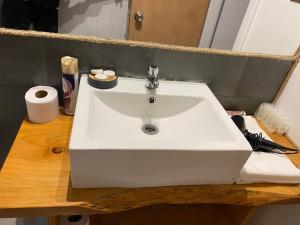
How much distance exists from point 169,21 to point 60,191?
2.20ft

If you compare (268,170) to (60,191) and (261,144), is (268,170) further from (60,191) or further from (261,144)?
(60,191)

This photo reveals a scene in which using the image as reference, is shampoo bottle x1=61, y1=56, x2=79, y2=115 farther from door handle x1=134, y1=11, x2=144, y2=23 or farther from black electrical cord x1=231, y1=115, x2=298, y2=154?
black electrical cord x1=231, y1=115, x2=298, y2=154

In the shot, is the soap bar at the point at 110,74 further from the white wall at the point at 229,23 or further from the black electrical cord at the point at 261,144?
the black electrical cord at the point at 261,144

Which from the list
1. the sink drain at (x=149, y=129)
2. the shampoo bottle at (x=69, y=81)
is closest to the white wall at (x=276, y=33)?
the sink drain at (x=149, y=129)

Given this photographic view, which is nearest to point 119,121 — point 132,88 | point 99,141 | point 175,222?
point 132,88

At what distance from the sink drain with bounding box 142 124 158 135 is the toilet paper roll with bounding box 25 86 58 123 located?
1.07ft

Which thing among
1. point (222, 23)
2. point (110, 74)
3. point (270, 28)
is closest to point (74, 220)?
point (110, 74)

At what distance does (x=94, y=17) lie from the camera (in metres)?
Answer: 0.84

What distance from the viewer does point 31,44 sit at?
0.85 metres

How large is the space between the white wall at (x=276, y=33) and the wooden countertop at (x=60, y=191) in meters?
0.36

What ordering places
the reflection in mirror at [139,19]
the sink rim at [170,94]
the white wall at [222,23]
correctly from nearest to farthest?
the sink rim at [170,94] < the reflection in mirror at [139,19] < the white wall at [222,23]

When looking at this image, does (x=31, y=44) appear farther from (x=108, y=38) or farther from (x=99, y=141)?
(x=99, y=141)

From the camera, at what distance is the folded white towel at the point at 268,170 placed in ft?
2.70

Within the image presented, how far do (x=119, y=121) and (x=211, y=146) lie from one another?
1.19 feet
